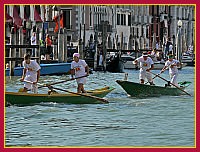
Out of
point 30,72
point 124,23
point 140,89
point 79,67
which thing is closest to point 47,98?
point 30,72

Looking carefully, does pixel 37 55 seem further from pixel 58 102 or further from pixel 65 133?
pixel 65 133

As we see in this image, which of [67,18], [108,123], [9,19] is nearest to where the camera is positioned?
[108,123]

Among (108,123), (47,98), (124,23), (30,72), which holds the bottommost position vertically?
(108,123)

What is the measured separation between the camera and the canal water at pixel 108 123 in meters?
7.84

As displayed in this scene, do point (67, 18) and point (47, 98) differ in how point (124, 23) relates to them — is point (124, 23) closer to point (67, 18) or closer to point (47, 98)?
point (67, 18)

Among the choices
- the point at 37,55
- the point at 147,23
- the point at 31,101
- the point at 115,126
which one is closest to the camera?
the point at 115,126

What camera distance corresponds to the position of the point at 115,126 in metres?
9.12

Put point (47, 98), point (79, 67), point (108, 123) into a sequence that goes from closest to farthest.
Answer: point (108, 123) → point (47, 98) → point (79, 67)

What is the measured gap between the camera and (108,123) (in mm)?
9422

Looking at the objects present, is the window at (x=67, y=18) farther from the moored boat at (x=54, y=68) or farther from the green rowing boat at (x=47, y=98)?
the green rowing boat at (x=47, y=98)

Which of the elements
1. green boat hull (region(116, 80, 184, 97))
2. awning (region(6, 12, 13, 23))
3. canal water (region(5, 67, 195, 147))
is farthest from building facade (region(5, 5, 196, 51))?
canal water (region(5, 67, 195, 147))

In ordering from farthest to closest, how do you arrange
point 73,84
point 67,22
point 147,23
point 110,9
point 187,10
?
point 187,10 < point 147,23 < point 110,9 < point 67,22 < point 73,84

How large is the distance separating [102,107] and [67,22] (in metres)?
25.6

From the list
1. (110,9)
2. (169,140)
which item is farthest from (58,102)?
(110,9)
